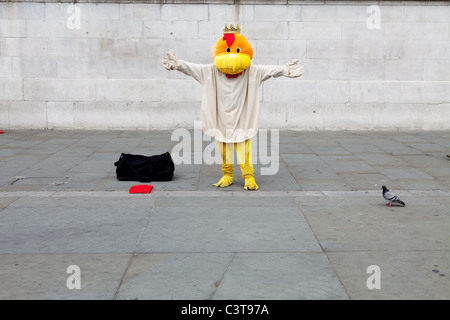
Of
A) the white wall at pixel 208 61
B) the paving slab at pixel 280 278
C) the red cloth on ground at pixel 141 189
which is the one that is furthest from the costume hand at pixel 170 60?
the white wall at pixel 208 61

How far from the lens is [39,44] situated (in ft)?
38.0

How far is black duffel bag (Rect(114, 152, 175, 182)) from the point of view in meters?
7.08

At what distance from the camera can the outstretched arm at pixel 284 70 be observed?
21.3ft

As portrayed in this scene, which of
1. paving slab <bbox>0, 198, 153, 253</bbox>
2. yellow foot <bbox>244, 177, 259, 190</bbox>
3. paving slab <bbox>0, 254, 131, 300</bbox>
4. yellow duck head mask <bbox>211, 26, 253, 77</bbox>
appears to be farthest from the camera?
yellow foot <bbox>244, 177, 259, 190</bbox>

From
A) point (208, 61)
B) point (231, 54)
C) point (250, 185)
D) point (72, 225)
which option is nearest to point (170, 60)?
point (231, 54)

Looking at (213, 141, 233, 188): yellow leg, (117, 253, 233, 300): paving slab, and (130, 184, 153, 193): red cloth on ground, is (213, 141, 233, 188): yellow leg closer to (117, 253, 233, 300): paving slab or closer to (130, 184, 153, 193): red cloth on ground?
(130, 184, 153, 193): red cloth on ground

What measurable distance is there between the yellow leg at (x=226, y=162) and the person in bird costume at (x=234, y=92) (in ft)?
0.18

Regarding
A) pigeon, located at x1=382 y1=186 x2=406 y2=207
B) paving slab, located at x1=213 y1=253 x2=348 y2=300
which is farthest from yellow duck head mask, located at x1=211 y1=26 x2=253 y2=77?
paving slab, located at x1=213 y1=253 x2=348 y2=300

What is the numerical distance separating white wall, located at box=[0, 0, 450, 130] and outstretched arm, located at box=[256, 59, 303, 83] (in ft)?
16.7

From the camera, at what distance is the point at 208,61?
38.5 feet

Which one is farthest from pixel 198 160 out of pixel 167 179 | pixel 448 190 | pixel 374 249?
pixel 374 249

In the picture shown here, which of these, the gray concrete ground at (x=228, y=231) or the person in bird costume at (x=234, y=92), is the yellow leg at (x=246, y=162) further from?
the gray concrete ground at (x=228, y=231)
